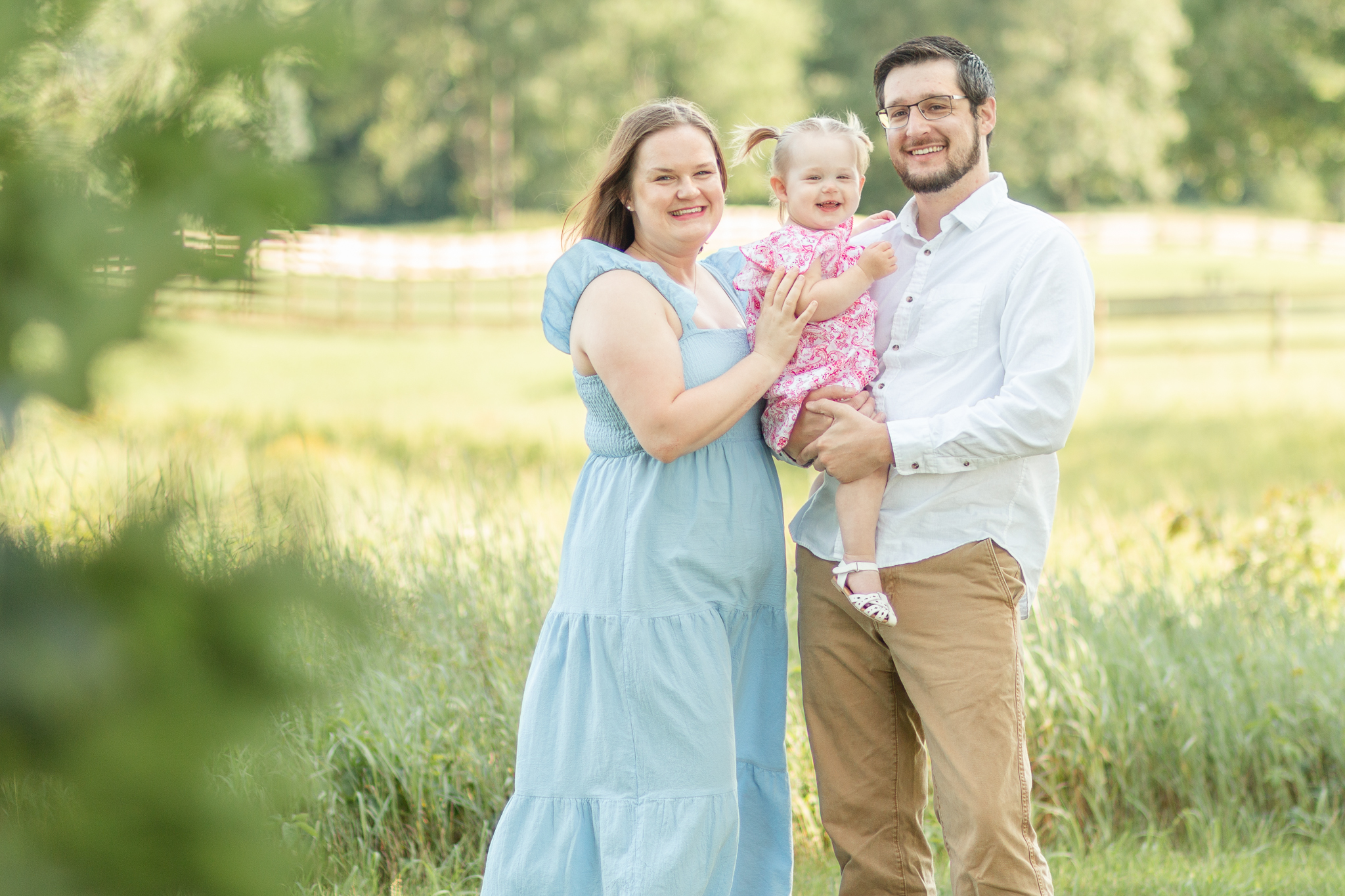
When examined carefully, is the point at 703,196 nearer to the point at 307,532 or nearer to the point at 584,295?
the point at 584,295

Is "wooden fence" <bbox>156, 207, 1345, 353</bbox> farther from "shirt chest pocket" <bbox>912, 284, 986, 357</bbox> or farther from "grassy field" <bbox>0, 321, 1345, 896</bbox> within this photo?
"shirt chest pocket" <bbox>912, 284, 986, 357</bbox>

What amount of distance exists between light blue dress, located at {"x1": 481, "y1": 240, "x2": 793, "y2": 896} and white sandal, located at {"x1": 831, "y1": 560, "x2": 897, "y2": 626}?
19 centimetres

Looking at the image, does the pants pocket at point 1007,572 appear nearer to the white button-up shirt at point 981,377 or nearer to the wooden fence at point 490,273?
the white button-up shirt at point 981,377

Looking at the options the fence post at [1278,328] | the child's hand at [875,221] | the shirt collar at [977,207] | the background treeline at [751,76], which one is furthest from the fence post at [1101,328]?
the shirt collar at [977,207]

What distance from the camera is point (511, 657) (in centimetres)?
427

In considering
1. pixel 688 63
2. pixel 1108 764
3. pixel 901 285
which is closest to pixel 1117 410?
pixel 1108 764

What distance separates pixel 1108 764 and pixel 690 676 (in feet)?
7.06

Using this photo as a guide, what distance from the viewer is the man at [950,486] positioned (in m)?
2.82

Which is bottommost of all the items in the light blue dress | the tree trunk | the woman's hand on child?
the light blue dress

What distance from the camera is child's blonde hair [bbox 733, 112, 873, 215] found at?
10.5ft

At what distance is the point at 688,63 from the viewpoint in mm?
41156

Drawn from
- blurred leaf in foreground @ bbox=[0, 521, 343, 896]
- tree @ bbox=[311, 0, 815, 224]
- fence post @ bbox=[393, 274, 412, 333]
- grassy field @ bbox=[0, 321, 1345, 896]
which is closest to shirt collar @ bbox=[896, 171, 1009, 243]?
grassy field @ bbox=[0, 321, 1345, 896]

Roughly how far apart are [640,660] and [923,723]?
28.3 inches

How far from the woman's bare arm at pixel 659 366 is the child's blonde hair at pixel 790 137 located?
0.53 m
